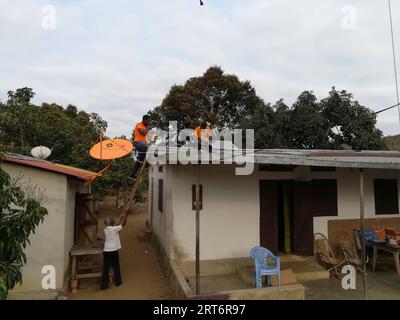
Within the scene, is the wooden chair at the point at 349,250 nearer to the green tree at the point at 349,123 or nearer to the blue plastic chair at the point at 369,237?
the blue plastic chair at the point at 369,237

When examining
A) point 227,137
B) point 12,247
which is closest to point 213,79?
point 227,137

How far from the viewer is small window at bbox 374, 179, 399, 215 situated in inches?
329

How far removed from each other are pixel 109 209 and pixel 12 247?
55.3 feet

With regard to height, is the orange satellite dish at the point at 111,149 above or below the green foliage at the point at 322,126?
below

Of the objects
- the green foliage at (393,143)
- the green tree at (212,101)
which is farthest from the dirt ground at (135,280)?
the green foliage at (393,143)

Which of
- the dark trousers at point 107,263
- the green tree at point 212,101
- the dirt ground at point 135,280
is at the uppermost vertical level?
the green tree at point 212,101

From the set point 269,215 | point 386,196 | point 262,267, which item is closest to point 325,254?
point 269,215

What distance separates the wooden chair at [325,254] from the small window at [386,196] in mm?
1901

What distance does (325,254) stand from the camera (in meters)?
7.48

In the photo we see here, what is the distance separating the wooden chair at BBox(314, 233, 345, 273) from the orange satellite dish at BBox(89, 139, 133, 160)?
5.17m

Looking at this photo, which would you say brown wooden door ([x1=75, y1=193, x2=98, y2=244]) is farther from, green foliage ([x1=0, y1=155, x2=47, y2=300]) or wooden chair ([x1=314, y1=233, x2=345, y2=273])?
wooden chair ([x1=314, y1=233, x2=345, y2=273])

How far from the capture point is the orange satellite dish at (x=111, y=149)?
6355mm

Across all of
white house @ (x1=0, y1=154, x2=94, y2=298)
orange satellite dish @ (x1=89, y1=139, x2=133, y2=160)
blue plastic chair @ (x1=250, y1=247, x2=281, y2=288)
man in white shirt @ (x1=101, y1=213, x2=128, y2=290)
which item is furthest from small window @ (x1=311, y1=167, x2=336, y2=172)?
white house @ (x1=0, y1=154, x2=94, y2=298)

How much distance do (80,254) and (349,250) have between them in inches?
257
